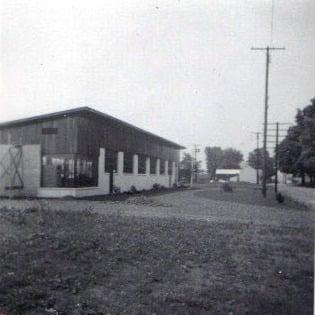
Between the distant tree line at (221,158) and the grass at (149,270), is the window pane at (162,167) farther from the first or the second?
the distant tree line at (221,158)

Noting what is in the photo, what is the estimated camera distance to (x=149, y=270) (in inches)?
288

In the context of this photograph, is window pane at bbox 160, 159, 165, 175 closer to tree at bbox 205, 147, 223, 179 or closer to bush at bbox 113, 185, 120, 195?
bush at bbox 113, 185, 120, 195

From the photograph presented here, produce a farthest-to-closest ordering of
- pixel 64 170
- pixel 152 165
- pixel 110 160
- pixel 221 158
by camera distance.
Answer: pixel 221 158, pixel 152 165, pixel 110 160, pixel 64 170

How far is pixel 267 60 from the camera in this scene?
92.6 ft

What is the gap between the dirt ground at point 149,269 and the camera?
19.3 ft

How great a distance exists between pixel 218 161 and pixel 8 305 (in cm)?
14131

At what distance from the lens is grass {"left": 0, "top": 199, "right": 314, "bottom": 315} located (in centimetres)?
589

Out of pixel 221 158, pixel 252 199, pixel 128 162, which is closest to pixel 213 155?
pixel 221 158

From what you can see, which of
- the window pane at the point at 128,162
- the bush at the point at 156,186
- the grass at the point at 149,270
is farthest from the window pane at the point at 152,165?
the grass at the point at 149,270

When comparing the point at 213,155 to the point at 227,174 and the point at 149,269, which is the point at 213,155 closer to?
the point at 227,174

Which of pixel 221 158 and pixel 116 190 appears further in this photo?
pixel 221 158

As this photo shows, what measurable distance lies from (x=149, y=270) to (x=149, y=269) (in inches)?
1.9

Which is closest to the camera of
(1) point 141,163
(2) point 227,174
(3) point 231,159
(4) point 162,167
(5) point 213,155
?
(1) point 141,163

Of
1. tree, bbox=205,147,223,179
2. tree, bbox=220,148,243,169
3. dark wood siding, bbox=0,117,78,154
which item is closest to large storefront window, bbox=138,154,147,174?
dark wood siding, bbox=0,117,78,154
